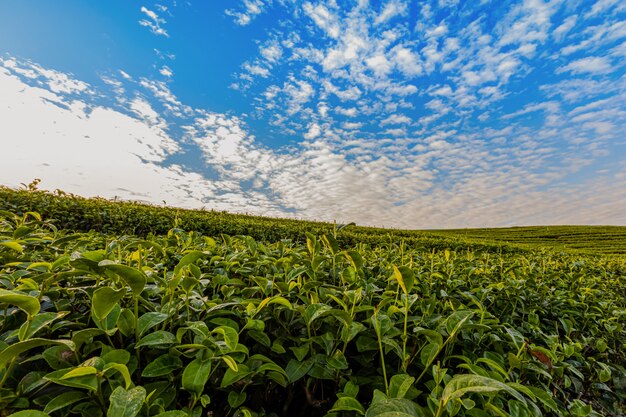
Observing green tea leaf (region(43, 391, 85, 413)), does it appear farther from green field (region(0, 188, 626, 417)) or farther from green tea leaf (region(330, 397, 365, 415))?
green tea leaf (region(330, 397, 365, 415))

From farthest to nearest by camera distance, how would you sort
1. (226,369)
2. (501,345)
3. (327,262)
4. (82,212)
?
(82,212) < (327,262) < (501,345) < (226,369)

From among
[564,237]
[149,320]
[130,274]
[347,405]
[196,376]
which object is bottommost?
[347,405]

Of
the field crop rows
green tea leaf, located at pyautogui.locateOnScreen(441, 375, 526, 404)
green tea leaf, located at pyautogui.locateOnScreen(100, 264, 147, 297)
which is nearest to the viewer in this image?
green tea leaf, located at pyautogui.locateOnScreen(441, 375, 526, 404)

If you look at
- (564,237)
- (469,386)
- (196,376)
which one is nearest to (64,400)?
(196,376)

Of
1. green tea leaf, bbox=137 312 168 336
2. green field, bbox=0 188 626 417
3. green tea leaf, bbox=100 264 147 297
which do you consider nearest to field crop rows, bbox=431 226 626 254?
green field, bbox=0 188 626 417

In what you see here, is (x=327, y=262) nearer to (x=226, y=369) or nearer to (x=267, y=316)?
(x=267, y=316)

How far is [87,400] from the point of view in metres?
0.90

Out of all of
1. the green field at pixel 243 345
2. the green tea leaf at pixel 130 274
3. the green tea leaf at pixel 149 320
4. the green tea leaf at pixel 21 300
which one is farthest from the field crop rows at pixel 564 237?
the green tea leaf at pixel 21 300

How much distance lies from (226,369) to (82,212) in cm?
834

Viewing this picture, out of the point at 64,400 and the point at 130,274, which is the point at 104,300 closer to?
the point at 130,274

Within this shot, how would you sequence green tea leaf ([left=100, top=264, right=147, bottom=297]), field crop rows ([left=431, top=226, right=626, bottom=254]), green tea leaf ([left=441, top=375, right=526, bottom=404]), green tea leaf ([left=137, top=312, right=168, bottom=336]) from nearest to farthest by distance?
1. green tea leaf ([left=441, top=375, right=526, bottom=404])
2. green tea leaf ([left=100, top=264, right=147, bottom=297])
3. green tea leaf ([left=137, top=312, right=168, bottom=336])
4. field crop rows ([left=431, top=226, right=626, bottom=254])

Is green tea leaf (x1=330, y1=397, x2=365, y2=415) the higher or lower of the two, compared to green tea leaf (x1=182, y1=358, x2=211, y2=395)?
lower

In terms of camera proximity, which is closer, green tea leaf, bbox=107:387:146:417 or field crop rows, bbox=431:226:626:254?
green tea leaf, bbox=107:387:146:417

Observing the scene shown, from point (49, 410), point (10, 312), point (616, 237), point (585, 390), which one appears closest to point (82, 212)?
point (10, 312)
